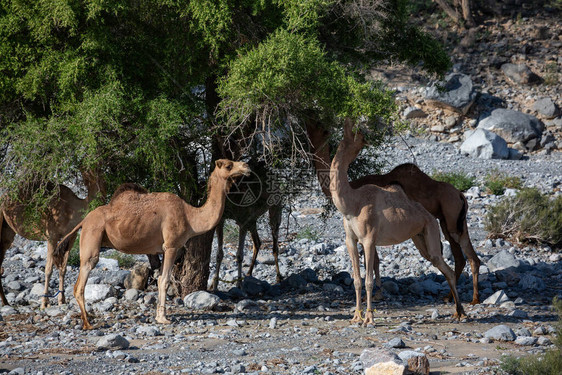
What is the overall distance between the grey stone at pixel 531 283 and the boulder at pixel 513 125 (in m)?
14.5

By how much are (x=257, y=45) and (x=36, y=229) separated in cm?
470

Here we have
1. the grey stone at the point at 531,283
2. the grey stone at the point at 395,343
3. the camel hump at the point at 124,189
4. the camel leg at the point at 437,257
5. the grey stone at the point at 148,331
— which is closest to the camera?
the grey stone at the point at 395,343

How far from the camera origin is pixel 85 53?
11312 millimetres

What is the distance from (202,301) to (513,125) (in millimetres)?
A: 19329

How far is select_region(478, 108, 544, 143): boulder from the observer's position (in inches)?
1096

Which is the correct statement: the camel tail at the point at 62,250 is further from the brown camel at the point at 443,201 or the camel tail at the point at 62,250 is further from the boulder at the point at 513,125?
the boulder at the point at 513,125

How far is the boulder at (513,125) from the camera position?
27844 millimetres

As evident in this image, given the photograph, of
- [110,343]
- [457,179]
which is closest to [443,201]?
[110,343]

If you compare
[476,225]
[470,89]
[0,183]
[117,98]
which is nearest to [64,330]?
[0,183]

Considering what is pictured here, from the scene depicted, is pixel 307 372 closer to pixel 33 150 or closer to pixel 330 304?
pixel 330 304

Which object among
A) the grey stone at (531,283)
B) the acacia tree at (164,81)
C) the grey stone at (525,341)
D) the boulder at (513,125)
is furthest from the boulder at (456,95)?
the grey stone at (525,341)

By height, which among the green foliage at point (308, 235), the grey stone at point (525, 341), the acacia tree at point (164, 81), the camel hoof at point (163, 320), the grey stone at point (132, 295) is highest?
the acacia tree at point (164, 81)

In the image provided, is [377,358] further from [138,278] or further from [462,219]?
[138,278]

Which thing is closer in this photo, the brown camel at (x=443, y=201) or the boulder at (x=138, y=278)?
the brown camel at (x=443, y=201)
